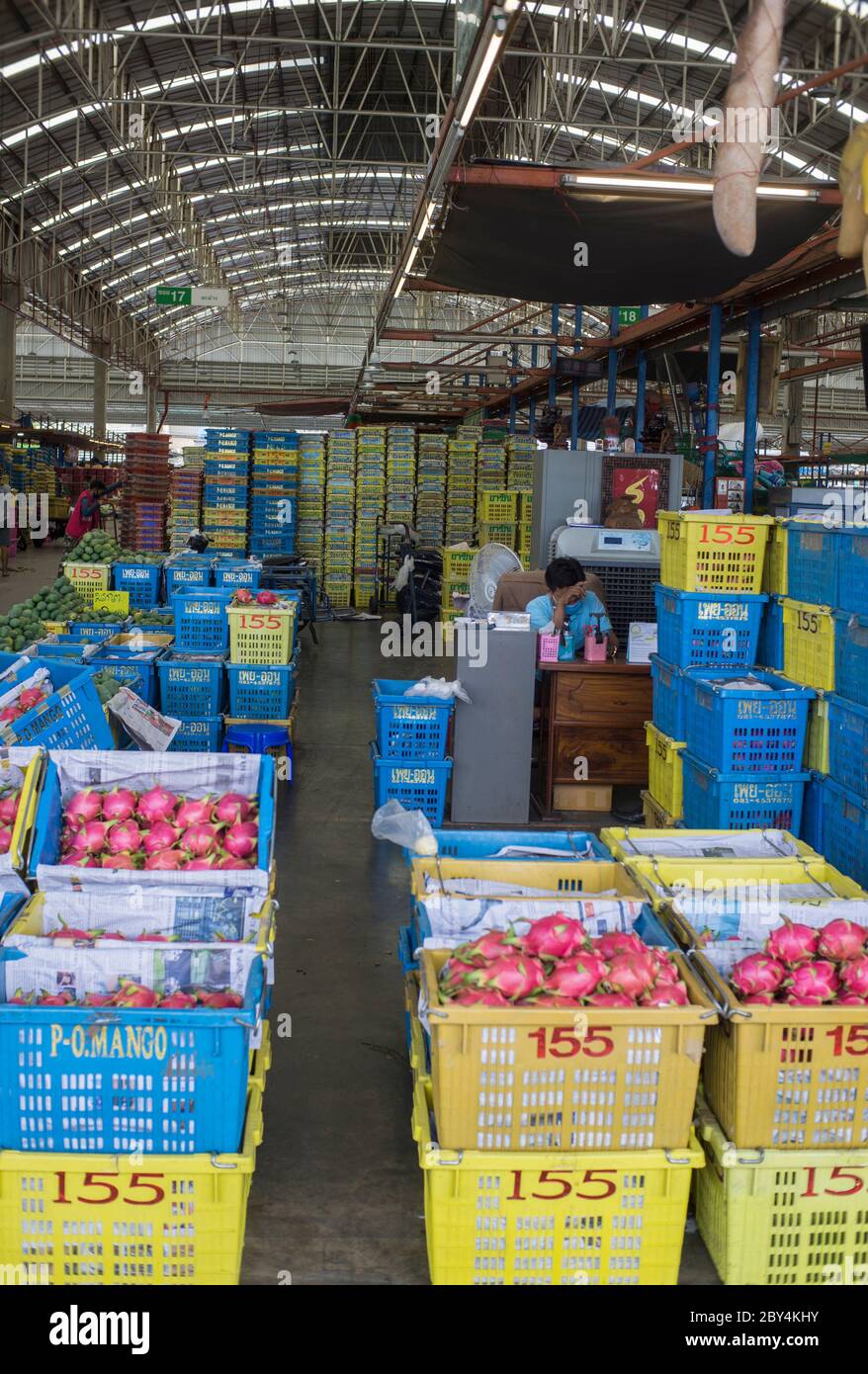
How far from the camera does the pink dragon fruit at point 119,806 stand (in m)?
3.55

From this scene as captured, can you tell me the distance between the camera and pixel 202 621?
8000 mm

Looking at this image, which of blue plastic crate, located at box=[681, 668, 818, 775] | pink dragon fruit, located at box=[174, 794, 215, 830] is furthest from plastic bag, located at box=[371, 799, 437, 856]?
blue plastic crate, located at box=[681, 668, 818, 775]

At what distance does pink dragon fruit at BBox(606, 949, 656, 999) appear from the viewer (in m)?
2.58

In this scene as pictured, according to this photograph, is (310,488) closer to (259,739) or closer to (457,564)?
(457,564)

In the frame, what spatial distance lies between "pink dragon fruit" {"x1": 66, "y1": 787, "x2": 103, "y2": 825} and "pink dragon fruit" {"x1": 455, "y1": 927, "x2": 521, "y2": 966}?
4.50 ft

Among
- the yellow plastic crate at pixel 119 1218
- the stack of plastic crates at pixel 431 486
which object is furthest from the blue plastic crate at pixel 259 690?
the stack of plastic crates at pixel 431 486

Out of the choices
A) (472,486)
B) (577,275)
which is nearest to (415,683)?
(577,275)

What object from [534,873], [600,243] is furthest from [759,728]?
[600,243]

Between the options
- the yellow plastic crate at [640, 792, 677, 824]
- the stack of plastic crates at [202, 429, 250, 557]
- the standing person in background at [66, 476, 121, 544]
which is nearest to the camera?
the yellow plastic crate at [640, 792, 677, 824]

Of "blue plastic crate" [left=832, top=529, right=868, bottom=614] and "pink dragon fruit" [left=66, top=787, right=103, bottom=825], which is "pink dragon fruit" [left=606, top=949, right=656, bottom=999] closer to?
"pink dragon fruit" [left=66, top=787, right=103, bottom=825]

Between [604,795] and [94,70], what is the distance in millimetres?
13415

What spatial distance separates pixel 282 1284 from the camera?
104 inches

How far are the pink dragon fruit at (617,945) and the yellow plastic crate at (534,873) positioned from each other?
0.45 m

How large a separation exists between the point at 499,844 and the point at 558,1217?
51.0 inches
